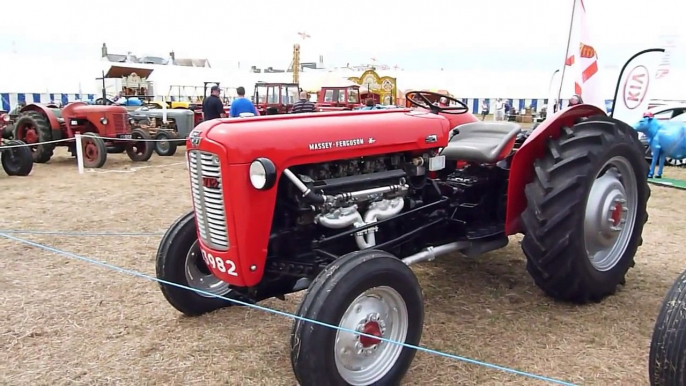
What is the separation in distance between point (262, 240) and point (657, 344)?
5.67 feet

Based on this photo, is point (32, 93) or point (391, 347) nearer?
point (391, 347)

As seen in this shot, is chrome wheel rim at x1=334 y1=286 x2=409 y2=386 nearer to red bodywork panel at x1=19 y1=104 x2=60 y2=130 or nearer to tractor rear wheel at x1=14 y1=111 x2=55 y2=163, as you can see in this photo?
tractor rear wheel at x1=14 y1=111 x2=55 y2=163

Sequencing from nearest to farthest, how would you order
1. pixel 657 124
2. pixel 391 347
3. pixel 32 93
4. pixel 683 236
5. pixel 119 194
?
pixel 391 347 → pixel 683 236 → pixel 119 194 → pixel 657 124 → pixel 32 93

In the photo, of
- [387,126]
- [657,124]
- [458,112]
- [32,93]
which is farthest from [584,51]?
[32,93]

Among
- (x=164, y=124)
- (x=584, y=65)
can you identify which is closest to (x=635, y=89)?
(x=584, y=65)

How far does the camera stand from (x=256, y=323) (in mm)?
3295

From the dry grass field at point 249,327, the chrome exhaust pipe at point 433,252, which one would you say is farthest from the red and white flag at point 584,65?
the chrome exhaust pipe at point 433,252

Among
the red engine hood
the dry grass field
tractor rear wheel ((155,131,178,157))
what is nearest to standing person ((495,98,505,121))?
tractor rear wheel ((155,131,178,157))

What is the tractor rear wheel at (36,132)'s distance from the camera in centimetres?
1041

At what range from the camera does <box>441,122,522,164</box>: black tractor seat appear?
3.54 m

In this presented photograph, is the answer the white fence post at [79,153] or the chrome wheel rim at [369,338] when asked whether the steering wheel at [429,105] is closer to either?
the chrome wheel rim at [369,338]

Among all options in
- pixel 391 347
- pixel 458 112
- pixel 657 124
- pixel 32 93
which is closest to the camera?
pixel 391 347

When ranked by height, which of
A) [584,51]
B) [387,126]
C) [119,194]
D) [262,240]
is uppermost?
[584,51]

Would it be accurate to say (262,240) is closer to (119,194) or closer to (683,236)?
(683,236)
